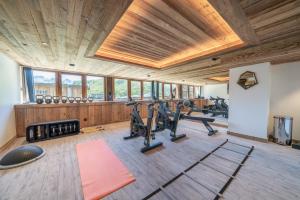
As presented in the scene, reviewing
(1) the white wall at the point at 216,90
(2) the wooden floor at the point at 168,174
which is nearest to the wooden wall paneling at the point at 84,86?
(2) the wooden floor at the point at 168,174

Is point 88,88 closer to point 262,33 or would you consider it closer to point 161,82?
point 161,82

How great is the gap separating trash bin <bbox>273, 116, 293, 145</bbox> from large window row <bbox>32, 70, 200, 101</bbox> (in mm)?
6054

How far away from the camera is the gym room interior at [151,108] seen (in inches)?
65.0

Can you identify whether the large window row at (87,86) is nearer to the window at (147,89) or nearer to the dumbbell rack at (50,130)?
the window at (147,89)

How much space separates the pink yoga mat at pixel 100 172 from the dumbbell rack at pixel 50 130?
1452mm

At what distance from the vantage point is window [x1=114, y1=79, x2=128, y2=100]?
679cm

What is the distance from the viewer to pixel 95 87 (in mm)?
6172

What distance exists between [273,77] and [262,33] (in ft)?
10.3

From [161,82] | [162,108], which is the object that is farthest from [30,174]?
[161,82]

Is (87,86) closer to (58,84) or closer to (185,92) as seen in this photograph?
(58,84)

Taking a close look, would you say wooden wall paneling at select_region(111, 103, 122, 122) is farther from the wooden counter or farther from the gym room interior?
the gym room interior

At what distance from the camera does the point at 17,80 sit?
4.10 meters

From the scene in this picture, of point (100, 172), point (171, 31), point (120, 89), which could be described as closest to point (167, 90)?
point (120, 89)

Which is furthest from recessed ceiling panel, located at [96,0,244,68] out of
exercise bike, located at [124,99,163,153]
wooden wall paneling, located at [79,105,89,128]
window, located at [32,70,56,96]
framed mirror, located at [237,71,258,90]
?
window, located at [32,70,56,96]
